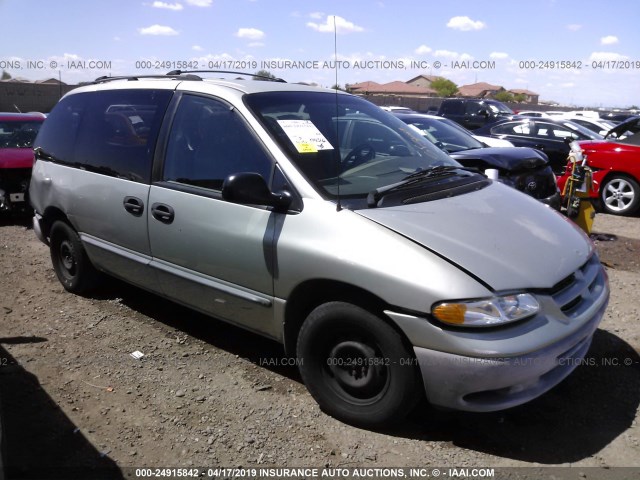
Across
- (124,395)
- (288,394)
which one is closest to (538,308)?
(288,394)

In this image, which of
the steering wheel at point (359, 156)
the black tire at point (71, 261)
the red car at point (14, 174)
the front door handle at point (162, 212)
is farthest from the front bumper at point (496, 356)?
the red car at point (14, 174)

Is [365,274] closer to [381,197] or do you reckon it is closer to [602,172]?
[381,197]

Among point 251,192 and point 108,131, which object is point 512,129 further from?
point 251,192

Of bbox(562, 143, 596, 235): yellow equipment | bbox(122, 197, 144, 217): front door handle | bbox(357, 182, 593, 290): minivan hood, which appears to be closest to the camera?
bbox(357, 182, 593, 290): minivan hood

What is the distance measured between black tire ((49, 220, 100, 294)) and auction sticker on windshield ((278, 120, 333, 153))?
2.40 meters

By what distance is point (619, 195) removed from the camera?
8852 mm

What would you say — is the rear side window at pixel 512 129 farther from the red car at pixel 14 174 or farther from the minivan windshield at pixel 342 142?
the red car at pixel 14 174

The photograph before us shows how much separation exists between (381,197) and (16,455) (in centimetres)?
237

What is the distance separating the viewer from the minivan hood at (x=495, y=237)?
276 centimetres

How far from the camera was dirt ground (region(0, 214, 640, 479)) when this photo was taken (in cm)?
286

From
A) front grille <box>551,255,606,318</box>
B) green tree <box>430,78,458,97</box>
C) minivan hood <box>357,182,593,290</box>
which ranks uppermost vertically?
green tree <box>430,78,458,97</box>

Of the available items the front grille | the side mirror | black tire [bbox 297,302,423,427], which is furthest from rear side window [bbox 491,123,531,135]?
black tire [bbox 297,302,423,427]

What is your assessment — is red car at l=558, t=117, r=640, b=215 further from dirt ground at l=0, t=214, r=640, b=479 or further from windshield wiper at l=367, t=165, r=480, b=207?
windshield wiper at l=367, t=165, r=480, b=207

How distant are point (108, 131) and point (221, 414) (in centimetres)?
250
